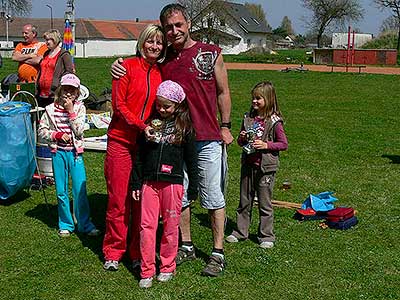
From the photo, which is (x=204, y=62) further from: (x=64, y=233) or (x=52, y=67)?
(x=52, y=67)

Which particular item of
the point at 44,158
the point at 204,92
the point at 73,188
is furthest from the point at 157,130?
the point at 44,158

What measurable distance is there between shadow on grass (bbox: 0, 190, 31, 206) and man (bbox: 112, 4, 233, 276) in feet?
8.98

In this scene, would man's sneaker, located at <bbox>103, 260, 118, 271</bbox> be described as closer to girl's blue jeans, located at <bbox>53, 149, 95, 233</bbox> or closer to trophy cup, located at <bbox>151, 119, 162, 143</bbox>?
girl's blue jeans, located at <bbox>53, 149, 95, 233</bbox>

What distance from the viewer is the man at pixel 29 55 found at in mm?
8969

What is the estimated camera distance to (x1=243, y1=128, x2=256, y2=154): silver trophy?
525 cm

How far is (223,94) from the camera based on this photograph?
4.53 metres

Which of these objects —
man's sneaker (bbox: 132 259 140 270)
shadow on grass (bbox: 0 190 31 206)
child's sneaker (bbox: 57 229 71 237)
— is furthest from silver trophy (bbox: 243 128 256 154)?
shadow on grass (bbox: 0 190 31 206)

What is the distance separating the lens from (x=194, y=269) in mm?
4758

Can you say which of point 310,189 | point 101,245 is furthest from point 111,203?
point 310,189

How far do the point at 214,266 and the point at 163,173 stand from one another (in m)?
0.88

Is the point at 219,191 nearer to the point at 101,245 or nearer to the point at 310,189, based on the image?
the point at 101,245

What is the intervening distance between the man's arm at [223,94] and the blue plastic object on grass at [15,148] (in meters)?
2.51

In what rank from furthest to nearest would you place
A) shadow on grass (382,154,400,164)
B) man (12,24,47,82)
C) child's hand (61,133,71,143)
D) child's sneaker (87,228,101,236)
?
shadow on grass (382,154,400,164)
man (12,24,47,82)
child's sneaker (87,228,101,236)
child's hand (61,133,71,143)

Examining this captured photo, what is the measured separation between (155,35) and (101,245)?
2.02m
